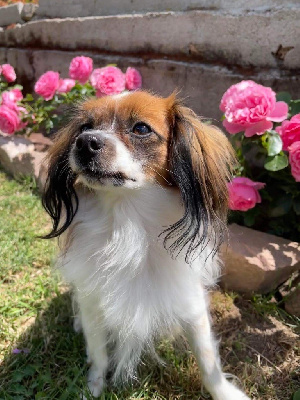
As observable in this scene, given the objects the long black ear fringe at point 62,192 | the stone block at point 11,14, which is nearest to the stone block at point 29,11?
the stone block at point 11,14

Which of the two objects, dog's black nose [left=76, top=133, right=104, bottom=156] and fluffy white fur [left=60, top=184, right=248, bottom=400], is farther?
fluffy white fur [left=60, top=184, right=248, bottom=400]

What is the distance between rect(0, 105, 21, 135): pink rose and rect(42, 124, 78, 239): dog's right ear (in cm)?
207

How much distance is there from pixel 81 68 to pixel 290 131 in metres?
2.10

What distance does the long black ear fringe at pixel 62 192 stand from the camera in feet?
5.44

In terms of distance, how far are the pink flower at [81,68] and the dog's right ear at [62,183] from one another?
6.40ft

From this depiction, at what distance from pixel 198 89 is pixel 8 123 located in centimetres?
178

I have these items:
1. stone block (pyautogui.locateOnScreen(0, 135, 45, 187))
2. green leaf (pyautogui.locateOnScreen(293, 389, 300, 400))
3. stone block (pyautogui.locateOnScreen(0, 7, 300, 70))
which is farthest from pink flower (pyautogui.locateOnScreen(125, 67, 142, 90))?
green leaf (pyautogui.locateOnScreen(293, 389, 300, 400))

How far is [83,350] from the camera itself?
2018 mm

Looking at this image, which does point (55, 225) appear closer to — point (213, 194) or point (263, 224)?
point (213, 194)

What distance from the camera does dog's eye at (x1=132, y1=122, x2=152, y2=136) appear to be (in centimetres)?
146

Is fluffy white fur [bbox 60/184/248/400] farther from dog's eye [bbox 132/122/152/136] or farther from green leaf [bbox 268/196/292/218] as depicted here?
green leaf [bbox 268/196/292/218]

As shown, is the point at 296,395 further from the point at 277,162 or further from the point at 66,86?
the point at 66,86

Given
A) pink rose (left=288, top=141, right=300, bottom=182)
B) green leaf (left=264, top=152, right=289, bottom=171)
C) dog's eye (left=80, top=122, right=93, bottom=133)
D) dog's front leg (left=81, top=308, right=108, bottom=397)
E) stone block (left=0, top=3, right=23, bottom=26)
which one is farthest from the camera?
stone block (left=0, top=3, right=23, bottom=26)

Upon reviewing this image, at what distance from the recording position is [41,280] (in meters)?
2.44
